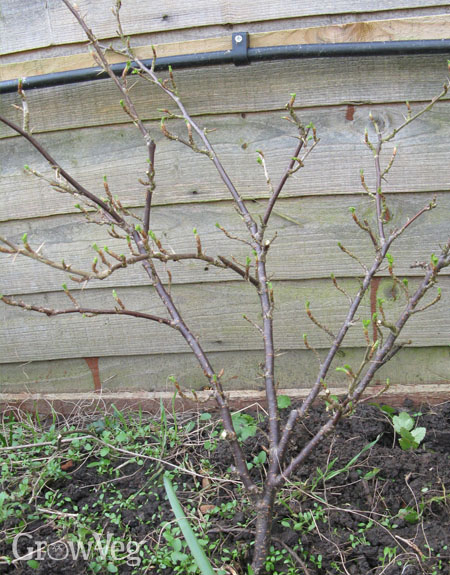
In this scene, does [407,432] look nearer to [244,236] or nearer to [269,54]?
[244,236]

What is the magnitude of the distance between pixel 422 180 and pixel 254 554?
53.9 inches

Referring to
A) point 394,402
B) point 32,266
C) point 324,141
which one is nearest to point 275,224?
point 324,141

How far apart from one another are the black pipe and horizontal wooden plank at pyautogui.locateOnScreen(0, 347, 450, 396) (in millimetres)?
1100

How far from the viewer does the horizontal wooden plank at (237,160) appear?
1.88 m

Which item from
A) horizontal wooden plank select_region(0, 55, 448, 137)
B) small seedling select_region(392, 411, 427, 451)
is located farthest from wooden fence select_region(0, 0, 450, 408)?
small seedling select_region(392, 411, 427, 451)

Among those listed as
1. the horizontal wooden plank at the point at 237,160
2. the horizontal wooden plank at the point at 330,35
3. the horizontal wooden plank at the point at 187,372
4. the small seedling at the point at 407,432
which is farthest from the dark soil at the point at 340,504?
the horizontal wooden plank at the point at 330,35

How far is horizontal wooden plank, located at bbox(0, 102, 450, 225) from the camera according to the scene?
188cm

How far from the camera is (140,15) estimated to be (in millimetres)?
1907

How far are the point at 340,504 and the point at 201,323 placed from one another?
89cm

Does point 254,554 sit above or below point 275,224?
below

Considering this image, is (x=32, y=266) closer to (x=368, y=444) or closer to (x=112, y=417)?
(x=112, y=417)

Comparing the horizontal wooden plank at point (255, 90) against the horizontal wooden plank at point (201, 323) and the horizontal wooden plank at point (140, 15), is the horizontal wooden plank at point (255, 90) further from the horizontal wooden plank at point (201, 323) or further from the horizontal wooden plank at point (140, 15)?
the horizontal wooden plank at point (201, 323)

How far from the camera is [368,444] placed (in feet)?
5.80

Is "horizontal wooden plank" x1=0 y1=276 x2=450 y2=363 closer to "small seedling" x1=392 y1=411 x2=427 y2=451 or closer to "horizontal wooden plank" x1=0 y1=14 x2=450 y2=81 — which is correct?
"small seedling" x1=392 y1=411 x2=427 y2=451
